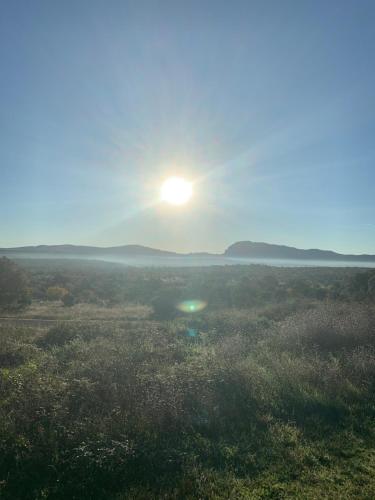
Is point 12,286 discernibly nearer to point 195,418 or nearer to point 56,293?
point 56,293

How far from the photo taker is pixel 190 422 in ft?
24.6

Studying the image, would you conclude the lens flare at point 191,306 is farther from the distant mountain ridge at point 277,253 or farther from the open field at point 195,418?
the distant mountain ridge at point 277,253

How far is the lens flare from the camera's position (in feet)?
95.0

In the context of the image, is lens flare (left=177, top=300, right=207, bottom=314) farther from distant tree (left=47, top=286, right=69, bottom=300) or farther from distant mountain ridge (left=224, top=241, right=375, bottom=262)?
distant mountain ridge (left=224, top=241, right=375, bottom=262)

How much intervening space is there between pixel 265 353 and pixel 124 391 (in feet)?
17.4

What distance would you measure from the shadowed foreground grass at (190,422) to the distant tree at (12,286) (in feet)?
64.2

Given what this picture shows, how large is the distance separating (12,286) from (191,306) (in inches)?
639

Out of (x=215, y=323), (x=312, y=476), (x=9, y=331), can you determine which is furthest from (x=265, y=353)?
(x=9, y=331)

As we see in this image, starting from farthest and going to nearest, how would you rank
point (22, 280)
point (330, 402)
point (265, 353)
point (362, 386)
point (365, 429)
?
point (22, 280)
point (265, 353)
point (362, 386)
point (330, 402)
point (365, 429)

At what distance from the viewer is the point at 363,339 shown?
1253 cm

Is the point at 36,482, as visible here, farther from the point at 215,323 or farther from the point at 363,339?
the point at 215,323

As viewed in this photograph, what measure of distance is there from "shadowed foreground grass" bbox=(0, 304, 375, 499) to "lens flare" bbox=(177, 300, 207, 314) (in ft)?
53.1

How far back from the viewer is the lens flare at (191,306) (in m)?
28.9

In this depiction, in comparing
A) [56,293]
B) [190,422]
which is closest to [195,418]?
[190,422]
